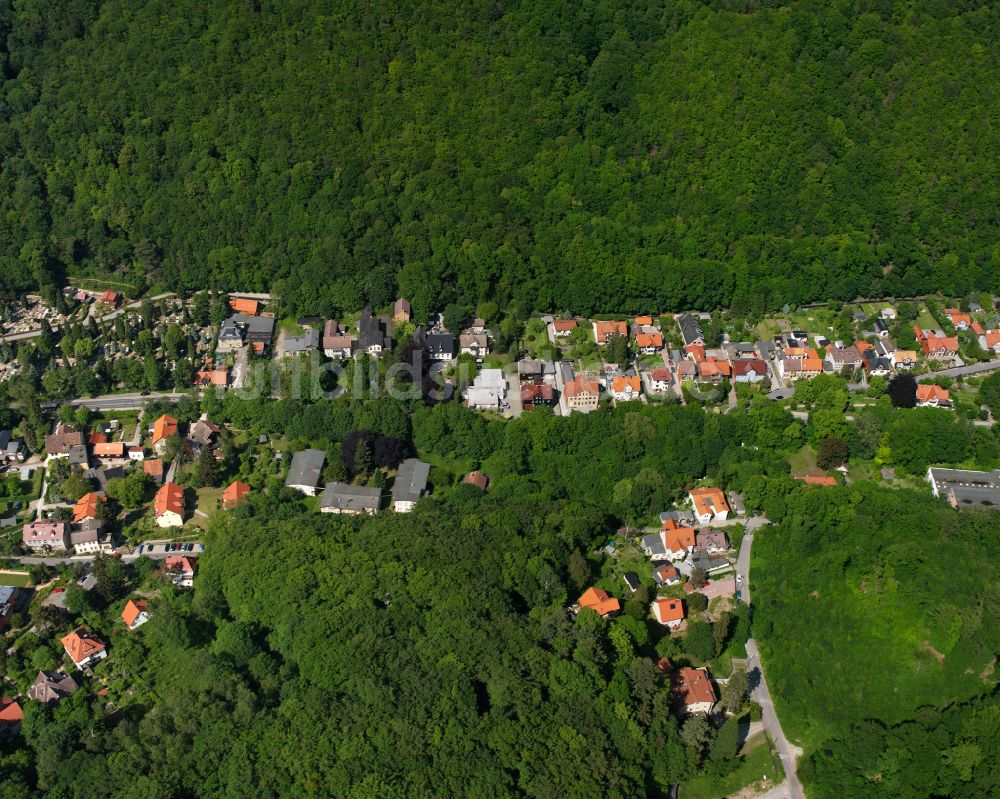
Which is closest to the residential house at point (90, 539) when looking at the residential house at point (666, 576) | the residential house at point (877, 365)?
the residential house at point (666, 576)

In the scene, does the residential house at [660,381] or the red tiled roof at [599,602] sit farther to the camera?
the residential house at [660,381]

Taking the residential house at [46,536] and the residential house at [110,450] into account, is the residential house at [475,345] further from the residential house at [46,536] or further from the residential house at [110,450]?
the residential house at [46,536]

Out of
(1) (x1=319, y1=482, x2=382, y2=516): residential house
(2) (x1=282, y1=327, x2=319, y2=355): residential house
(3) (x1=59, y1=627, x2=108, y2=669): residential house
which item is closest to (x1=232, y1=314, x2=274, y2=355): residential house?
(2) (x1=282, y1=327, x2=319, y2=355): residential house

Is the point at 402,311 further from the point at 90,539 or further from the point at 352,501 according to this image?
the point at 90,539

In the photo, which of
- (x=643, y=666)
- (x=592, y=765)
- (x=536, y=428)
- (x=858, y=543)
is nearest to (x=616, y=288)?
(x=536, y=428)

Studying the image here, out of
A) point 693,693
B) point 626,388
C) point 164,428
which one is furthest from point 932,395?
point 164,428

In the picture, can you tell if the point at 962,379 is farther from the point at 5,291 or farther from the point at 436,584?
the point at 5,291

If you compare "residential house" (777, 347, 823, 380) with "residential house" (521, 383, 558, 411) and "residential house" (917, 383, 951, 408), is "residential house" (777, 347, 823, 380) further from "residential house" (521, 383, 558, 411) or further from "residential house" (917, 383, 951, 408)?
"residential house" (521, 383, 558, 411)
